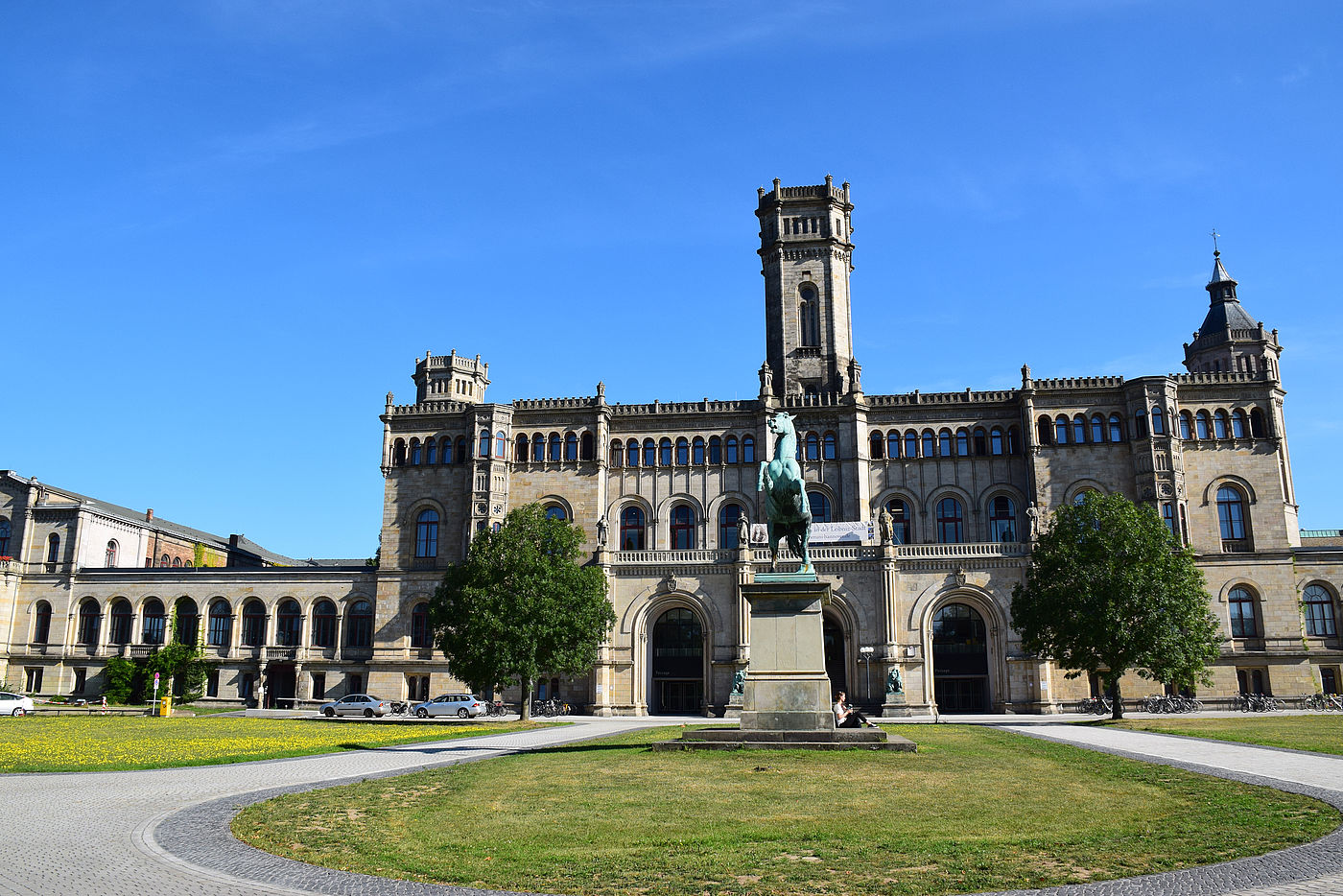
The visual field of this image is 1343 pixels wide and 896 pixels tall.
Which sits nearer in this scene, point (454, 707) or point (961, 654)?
point (454, 707)

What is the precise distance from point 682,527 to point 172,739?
130 feet

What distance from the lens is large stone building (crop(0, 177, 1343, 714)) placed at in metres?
60.4

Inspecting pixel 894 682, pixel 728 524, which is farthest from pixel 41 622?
pixel 894 682

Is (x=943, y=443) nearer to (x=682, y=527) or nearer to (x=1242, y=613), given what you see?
(x=682, y=527)

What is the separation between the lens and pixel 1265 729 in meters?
38.8

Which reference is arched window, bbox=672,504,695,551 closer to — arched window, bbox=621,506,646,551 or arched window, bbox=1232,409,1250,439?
arched window, bbox=621,506,646,551

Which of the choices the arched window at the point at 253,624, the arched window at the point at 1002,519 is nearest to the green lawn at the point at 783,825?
the arched window at the point at 1002,519

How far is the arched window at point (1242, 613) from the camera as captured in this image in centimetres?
6172

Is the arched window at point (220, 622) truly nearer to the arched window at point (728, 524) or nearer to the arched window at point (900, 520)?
the arched window at point (728, 524)

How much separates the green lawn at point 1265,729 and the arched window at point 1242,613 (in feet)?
40.1

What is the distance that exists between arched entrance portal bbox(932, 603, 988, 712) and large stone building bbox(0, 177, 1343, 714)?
128 millimetres

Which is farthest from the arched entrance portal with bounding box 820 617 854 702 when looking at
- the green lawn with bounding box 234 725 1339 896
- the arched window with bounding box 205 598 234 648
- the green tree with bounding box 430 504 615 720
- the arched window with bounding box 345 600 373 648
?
the arched window with bounding box 205 598 234 648

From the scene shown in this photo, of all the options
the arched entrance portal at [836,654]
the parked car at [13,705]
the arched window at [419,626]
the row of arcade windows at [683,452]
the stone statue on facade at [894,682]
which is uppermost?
the row of arcade windows at [683,452]

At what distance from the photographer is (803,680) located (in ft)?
86.5
